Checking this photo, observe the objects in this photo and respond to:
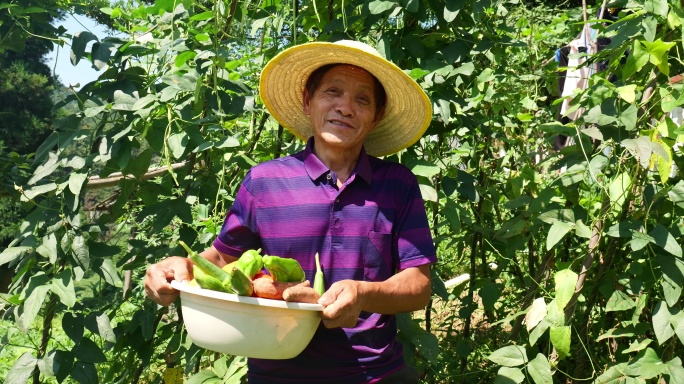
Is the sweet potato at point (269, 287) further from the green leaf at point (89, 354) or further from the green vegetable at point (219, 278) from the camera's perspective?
the green leaf at point (89, 354)

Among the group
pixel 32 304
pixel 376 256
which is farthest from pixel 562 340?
pixel 32 304

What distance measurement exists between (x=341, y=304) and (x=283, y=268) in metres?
0.12

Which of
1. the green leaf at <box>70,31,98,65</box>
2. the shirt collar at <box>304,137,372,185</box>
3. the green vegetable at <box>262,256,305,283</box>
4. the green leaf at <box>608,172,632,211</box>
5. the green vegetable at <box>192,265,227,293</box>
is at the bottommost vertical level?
the green vegetable at <box>192,265,227,293</box>

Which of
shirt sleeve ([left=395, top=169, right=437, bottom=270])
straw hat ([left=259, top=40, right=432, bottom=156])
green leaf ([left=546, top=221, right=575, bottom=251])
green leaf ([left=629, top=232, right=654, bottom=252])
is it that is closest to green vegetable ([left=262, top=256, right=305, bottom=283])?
shirt sleeve ([left=395, top=169, right=437, bottom=270])

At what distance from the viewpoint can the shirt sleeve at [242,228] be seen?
68.6 inches

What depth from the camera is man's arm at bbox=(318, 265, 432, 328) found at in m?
1.45

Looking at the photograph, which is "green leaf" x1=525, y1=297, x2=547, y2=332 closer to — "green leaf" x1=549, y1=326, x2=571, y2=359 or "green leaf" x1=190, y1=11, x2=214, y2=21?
"green leaf" x1=549, y1=326, x2=571, y2=359

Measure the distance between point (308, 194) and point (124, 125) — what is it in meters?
0.80

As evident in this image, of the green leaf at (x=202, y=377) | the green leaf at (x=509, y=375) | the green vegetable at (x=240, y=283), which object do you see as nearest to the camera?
the green vegetable at (x=240, y=283)

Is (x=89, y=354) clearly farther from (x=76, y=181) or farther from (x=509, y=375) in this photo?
(x=509, y=375)

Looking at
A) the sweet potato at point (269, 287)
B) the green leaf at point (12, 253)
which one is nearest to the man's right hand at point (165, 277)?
the sweet potato at point (269, 287)

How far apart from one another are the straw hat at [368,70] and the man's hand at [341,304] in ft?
1.64

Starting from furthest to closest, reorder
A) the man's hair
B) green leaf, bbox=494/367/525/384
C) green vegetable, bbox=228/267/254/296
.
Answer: green leaf, bbox=494/367/525/384, the man's hair, green vegetable, bbox=228/267/254/296

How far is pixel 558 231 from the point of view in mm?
2121
